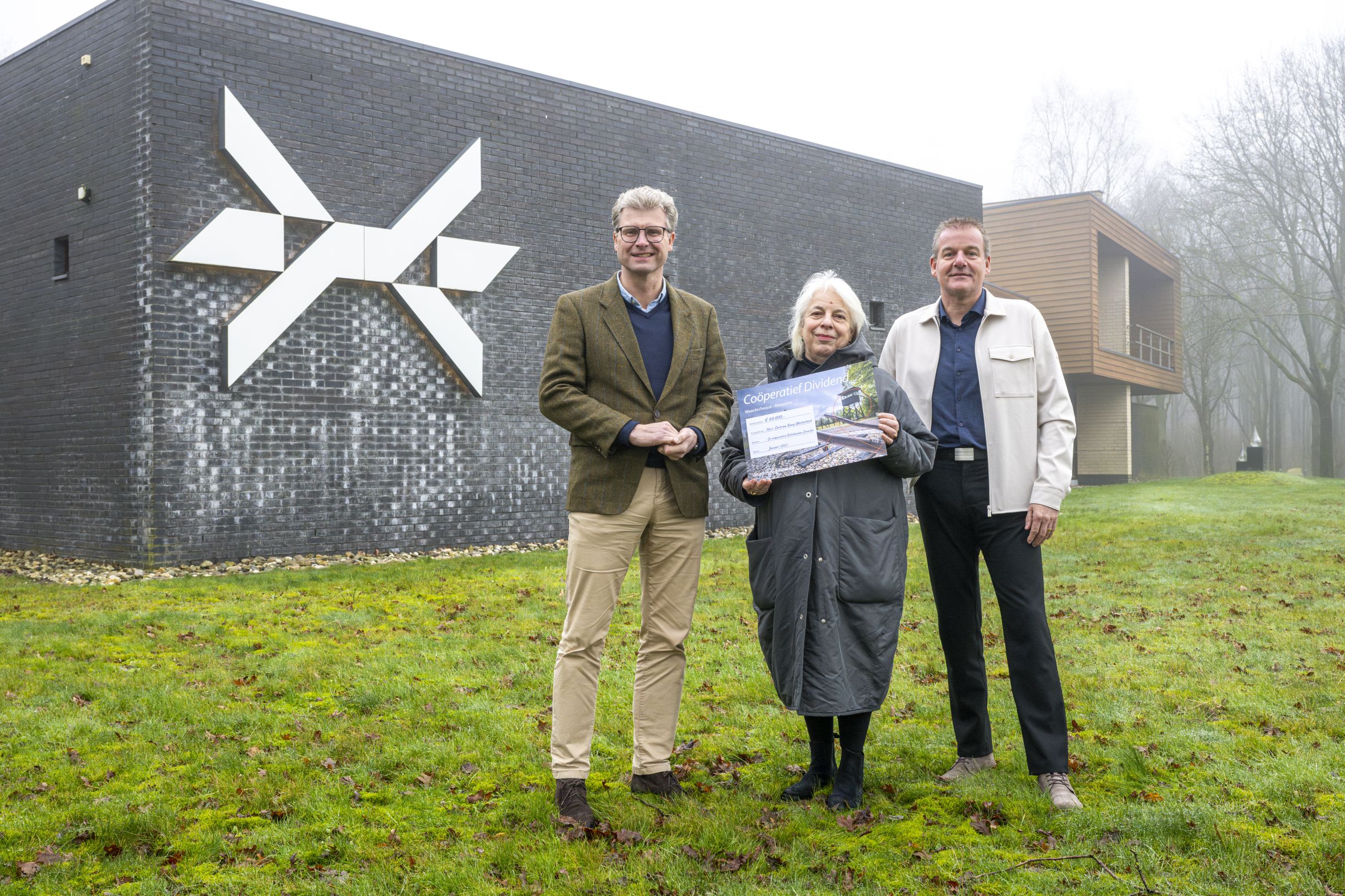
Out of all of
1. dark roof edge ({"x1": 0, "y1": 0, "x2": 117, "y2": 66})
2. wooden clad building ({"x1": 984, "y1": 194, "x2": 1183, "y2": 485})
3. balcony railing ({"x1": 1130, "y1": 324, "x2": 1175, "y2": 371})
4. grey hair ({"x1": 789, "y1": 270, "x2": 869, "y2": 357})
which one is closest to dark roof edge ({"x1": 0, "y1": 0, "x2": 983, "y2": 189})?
dark roof edge ({"x1": 0, "y1": 0, "x2": 117, "y2": 66})

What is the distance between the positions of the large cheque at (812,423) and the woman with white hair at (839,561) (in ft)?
0.18

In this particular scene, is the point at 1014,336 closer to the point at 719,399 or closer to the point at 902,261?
the point at 719,399

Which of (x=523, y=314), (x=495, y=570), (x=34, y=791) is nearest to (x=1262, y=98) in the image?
(x=523, y=314)

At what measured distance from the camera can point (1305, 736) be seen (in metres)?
4.46

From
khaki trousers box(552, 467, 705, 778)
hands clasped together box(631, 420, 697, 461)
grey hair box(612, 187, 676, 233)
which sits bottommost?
khaki trousers box(552, 467, 705, 778)

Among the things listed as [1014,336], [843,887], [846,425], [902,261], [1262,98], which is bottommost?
[843,887]

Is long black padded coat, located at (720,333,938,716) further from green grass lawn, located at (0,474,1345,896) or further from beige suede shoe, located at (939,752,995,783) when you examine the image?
beige suede shoe, located at (939,752,995,783)

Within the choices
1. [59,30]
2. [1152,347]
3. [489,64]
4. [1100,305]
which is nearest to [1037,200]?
[1100,305]

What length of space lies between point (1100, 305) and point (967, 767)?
26042 millimetres

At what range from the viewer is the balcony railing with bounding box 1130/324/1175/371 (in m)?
29.3

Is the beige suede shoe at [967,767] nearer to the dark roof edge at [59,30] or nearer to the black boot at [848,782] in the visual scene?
the black boot at [848,782]

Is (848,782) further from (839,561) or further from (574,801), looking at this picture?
(574,801)

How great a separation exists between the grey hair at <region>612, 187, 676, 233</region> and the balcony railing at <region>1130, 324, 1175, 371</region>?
2840cm

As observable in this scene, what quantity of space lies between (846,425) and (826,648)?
2.59 feet
